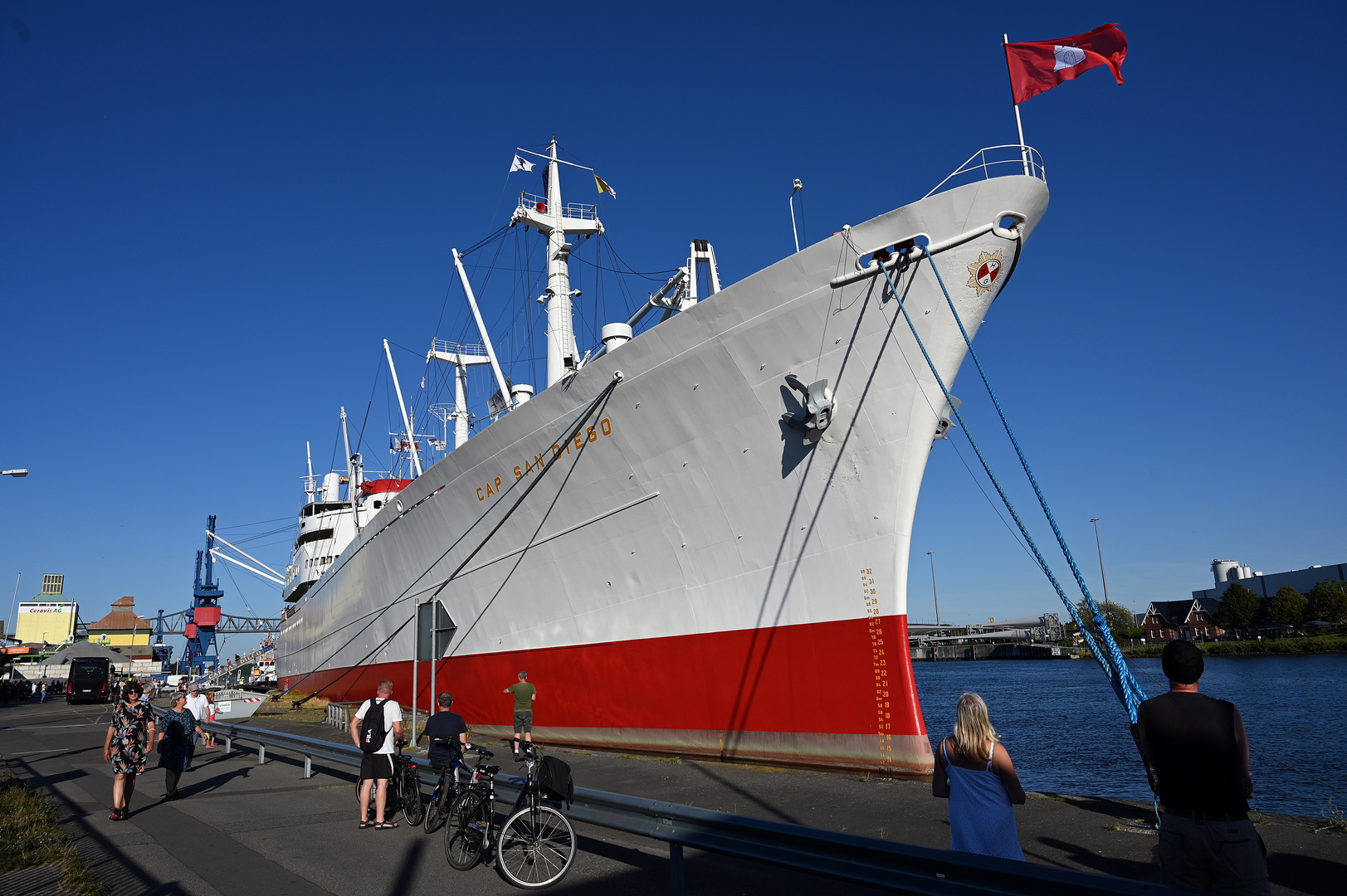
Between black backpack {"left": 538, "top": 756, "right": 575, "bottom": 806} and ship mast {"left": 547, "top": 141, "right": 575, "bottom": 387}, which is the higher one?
ship mast {"left": 547, "top": 141, "right": 575, "bottom": 387}

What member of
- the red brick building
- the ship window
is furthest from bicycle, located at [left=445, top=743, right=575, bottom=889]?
the red brick building

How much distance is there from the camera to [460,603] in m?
14.9

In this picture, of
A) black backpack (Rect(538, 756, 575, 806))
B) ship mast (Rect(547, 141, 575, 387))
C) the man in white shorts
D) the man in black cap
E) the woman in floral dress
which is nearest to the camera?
the man in black cap

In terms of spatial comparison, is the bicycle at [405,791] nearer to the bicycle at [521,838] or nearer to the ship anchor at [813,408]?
the bicycle at [521,838]

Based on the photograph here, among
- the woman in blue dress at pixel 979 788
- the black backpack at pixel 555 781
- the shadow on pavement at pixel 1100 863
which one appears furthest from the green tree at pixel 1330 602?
the black backpack at pixel 555 781

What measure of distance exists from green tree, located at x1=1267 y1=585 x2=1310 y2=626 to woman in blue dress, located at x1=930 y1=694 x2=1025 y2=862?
75.3 meters

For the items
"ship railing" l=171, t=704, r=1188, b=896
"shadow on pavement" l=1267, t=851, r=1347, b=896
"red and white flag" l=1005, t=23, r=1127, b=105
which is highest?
"red and white flag" l=1005, t=23, r=1127, b=105

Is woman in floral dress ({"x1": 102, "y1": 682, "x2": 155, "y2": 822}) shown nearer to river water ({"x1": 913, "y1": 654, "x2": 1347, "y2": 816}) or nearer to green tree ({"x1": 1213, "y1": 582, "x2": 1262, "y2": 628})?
river water ({"x1": 913, "y1": 654, "x2": 1347, "y2": 816})

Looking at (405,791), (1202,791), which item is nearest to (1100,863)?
(1202,791)

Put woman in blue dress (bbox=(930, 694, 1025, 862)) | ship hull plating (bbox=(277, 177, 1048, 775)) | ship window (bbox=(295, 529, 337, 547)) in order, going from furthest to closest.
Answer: ship window (bbox=(295, 529, 337, 547))
ship hull plating (bbox=(277, 177, 1048, 775))
woman in blue dress (bbox=(930, 694, 1025, 862))

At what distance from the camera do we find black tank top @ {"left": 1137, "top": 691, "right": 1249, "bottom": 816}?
3090 mm

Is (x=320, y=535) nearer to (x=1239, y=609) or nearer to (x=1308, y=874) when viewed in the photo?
(x=1308, y=874)

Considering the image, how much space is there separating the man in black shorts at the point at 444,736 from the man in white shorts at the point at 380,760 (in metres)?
0.40

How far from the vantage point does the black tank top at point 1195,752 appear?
3090 mm
